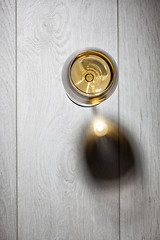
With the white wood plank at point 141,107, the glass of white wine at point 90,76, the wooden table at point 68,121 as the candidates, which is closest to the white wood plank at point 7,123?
the wooden table at point 68,121

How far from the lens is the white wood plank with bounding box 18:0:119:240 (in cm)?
47

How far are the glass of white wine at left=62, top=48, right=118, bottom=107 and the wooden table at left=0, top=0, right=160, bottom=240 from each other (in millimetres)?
88

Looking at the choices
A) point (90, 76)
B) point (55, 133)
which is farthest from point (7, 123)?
point (90, 76)

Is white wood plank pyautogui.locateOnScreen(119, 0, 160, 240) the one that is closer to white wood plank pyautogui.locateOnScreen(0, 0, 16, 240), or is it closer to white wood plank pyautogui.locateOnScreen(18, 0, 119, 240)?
white wood plank pyautogui.locateOnScreen(18, 0, 119, 240)

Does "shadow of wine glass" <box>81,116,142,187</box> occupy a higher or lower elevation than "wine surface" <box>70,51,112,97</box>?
lower

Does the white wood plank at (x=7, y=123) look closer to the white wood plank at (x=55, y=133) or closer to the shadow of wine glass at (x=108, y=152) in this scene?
the white wood plank at (x=55, y=133)

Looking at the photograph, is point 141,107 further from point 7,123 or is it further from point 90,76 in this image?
point 7,123

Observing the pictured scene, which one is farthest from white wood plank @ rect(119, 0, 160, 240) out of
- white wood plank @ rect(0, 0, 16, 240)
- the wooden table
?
white wood plank @ rect(0, 0, 16, 240)

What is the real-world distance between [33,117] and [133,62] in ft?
0.93

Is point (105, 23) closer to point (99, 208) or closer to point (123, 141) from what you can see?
point (123, 141)

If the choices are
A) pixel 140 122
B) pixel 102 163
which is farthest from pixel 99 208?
pixel 140 122

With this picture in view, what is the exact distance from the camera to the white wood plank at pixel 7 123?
18.5 inches

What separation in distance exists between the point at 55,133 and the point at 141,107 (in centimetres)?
22

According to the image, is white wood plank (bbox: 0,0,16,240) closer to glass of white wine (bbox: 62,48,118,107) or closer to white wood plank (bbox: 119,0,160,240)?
glass of white wine (bbox: 62,48,118,107)
